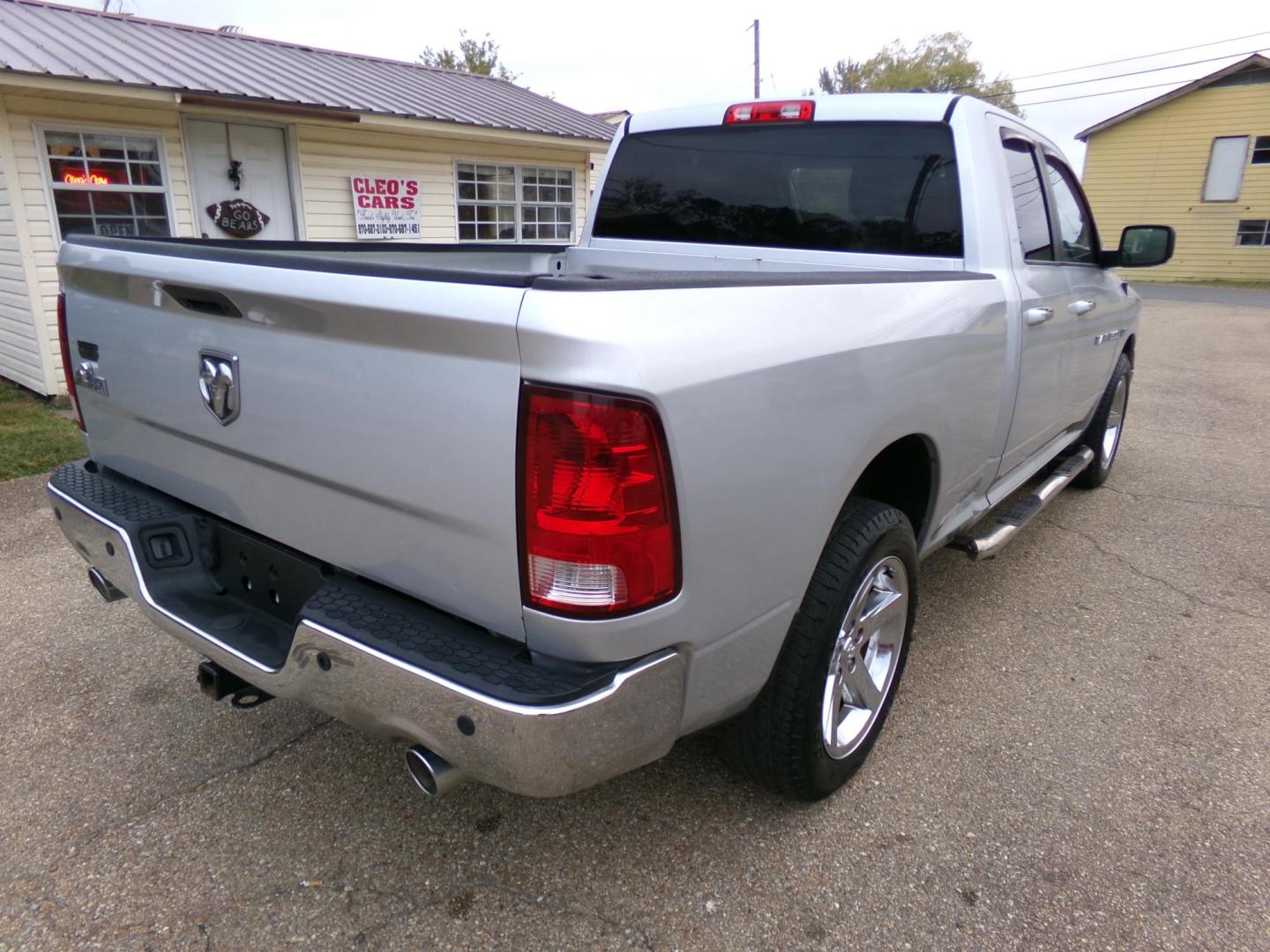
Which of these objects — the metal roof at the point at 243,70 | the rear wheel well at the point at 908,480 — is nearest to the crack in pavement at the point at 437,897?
the rear wheel well at the point at 908,480

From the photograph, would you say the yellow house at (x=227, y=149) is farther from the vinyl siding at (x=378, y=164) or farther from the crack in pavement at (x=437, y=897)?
the crack in pavement at (x=437, y=897)

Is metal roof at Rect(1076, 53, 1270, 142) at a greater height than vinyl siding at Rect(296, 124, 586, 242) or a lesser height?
greater

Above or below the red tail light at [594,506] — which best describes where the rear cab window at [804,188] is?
above

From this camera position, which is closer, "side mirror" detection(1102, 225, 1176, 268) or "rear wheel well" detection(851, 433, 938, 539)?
"rear wheel well" detection(851, 433, 938, 539)

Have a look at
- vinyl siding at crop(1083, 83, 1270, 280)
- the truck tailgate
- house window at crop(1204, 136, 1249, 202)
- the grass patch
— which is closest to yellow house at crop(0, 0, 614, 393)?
the grass patch

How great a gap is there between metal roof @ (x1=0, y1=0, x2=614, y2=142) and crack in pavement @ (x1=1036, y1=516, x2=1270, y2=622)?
783 centimetres

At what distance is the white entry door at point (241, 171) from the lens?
27.7 ft

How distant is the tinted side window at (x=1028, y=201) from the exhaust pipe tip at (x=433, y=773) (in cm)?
275

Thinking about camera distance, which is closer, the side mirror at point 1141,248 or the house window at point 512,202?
the side mirror at point 1141,248

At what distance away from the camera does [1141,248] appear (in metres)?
4.19

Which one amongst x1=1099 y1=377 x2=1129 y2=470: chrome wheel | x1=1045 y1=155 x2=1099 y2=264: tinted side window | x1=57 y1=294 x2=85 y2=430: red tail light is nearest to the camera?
x1=57 y1=294 x2=85 y2=430: red tail light

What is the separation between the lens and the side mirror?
13.8ft

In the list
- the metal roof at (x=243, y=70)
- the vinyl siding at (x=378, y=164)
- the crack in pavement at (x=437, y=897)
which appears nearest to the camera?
the crack in pavement at (x=437, y=897)

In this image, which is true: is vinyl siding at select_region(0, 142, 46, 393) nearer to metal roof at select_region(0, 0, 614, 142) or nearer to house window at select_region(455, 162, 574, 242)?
metal roof at select_region(0, 0, 614, 142)
